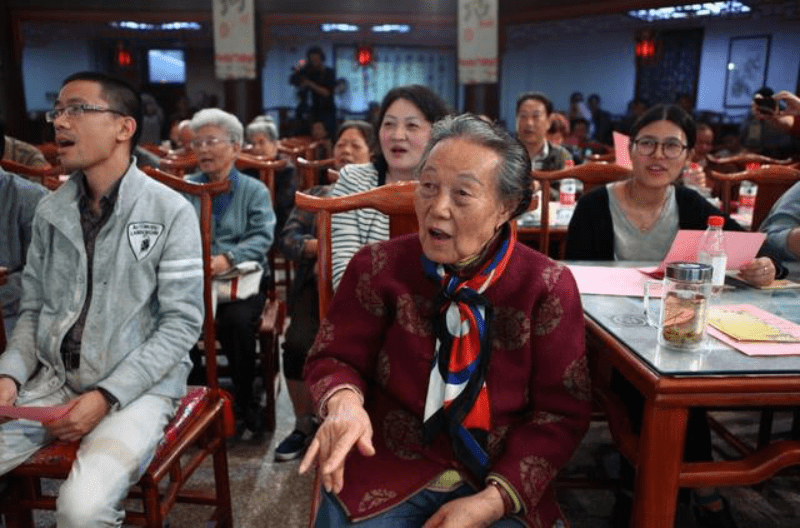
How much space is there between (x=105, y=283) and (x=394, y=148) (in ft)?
2.92

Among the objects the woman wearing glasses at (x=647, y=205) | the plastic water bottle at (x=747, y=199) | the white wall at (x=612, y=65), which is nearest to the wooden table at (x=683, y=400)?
the woman wearing glasses at (x=647, y=205)

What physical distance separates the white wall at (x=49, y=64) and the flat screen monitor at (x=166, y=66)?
107 cm

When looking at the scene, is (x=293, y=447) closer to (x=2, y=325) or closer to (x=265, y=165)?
(x=2, y=325)

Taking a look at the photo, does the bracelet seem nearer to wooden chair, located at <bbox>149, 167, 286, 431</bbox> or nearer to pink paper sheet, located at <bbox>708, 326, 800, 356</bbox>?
pink paper sheet, located at <bbox>708, 326, 800, 356</bbox>

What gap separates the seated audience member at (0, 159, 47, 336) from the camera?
1.80 metres

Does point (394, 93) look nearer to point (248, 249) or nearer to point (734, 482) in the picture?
point (248, 249)

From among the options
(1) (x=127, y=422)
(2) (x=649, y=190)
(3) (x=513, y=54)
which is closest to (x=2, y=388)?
(1) (x=127, y=422)

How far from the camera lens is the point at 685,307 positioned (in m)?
1.12

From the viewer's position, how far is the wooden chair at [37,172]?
223 centimetres

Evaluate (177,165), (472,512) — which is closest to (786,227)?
(472,512)

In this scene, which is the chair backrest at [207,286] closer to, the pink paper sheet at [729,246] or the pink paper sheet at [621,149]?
the pink paper sheet at [729,246]

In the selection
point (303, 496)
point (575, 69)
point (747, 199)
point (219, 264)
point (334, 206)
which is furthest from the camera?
point (575, 69)

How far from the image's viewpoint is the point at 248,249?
2408mm

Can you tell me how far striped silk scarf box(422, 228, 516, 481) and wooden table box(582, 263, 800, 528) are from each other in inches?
10.0
